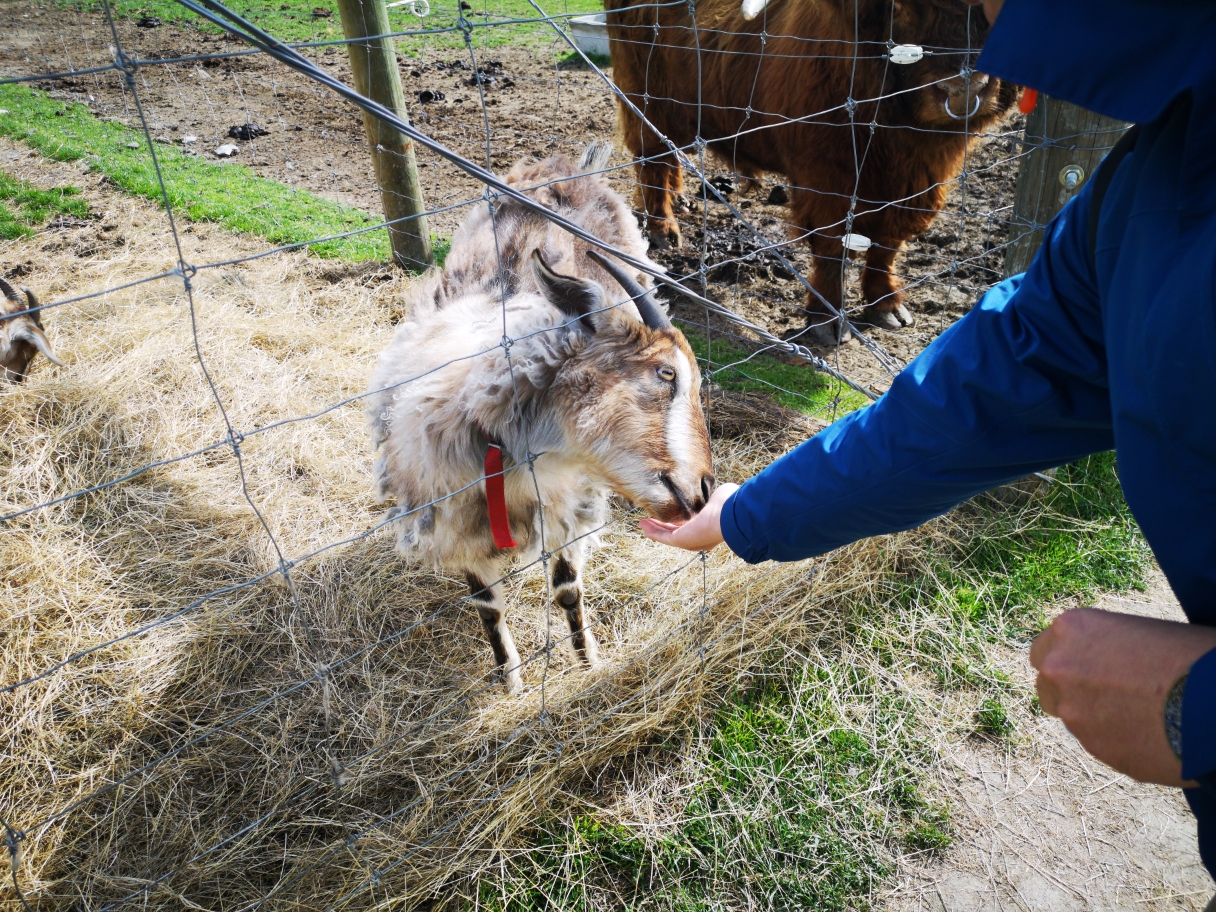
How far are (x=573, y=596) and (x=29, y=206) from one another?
6.78m

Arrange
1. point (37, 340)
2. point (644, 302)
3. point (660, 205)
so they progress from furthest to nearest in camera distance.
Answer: point (660, 205), point (37, 340), point (644, 302)

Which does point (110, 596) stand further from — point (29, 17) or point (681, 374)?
point (29, 17)

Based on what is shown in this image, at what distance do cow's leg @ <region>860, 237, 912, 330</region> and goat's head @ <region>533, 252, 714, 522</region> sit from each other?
10.2 feet

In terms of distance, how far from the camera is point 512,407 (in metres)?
2.61

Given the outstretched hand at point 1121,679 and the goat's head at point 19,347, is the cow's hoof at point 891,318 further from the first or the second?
the goat's head at point 19,347

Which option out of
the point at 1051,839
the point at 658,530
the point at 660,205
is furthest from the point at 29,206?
the point at 1051,839

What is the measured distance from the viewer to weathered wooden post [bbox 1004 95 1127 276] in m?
3.58

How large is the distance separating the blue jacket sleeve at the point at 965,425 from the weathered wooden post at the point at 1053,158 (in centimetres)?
245

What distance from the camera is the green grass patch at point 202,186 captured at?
21.0 ft

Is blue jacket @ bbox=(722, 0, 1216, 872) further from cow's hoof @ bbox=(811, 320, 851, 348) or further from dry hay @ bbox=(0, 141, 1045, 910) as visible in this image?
cow's hoof @ bbox=(811, 320, 851, 348)

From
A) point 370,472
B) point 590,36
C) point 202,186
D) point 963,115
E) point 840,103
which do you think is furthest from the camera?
point 590,36

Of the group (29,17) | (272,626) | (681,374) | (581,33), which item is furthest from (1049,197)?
(29,17)

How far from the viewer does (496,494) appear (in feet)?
8.34

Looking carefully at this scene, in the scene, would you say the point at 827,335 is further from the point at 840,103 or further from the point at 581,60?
the point at 581,60
